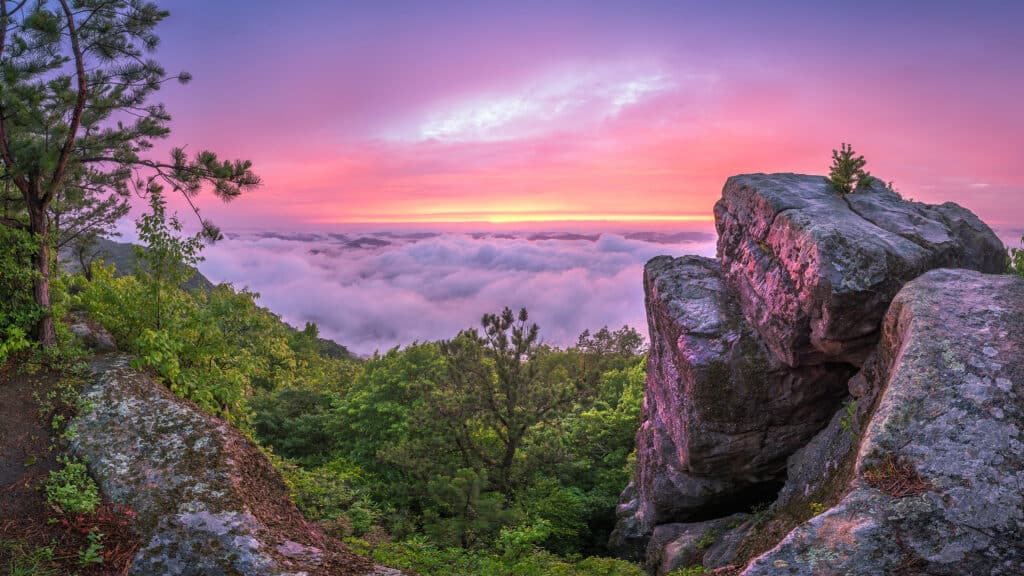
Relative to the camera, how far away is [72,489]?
7.13 meters

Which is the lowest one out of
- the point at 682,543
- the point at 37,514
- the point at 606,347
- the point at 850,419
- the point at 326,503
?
the point at 606,347

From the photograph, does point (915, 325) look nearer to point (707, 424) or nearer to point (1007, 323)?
point (1007, 323)

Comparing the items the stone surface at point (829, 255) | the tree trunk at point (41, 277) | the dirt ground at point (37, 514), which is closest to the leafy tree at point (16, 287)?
the tree trunk at point (41, 277)

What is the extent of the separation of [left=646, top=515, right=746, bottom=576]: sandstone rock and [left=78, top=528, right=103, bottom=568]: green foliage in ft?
36.9

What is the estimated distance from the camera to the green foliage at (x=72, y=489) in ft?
22.9

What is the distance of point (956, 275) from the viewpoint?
8.58 m

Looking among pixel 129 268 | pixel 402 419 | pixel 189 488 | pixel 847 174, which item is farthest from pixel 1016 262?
pixel 129 268

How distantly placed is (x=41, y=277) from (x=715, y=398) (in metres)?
13.8

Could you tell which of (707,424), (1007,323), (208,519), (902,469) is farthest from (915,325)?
(208,519)

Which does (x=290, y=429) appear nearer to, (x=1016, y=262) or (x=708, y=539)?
(x=708, y=539)

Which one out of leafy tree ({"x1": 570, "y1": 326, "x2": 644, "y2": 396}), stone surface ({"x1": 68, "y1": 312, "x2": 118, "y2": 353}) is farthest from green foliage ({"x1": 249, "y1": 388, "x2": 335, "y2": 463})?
leafy tree ({"x1": 570, "y1": 326, "x2": 644, "y2": 396})

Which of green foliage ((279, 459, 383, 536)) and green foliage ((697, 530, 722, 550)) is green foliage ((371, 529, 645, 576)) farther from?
green foliage ((697, 530, 722, 550))

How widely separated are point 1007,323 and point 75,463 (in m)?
13.6

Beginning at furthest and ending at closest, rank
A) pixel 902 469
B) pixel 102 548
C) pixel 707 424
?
1. pixel 707 424
2. pixel 102 548
3. pixel 902 469
